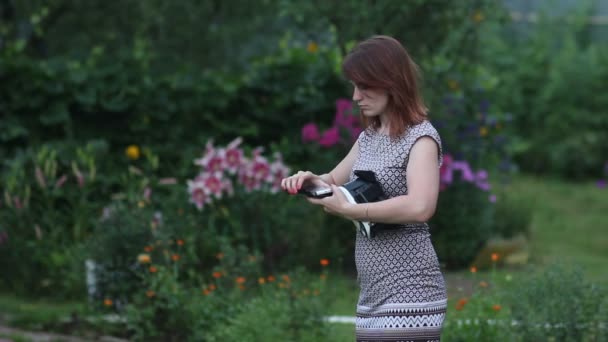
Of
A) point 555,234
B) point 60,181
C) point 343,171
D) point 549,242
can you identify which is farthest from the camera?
point 555,234

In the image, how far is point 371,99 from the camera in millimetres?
3369

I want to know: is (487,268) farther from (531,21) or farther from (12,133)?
(531,21)

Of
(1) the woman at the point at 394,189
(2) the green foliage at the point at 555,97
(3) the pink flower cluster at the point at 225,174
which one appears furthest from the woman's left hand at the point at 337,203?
(2) the green foliage at the point at 555,97

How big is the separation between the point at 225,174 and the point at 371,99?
414 centimetres

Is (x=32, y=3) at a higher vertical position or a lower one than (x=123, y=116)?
higher

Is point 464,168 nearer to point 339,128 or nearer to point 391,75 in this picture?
point 339,128

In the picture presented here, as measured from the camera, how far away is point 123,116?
857 cm

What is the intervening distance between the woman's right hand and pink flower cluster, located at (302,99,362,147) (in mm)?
4453

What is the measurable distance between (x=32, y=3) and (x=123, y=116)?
1638mm

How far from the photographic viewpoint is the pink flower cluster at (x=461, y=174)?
791cm

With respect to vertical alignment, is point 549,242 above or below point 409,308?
below

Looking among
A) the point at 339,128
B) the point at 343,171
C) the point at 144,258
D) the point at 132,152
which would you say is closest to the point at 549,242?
the point at 339,128

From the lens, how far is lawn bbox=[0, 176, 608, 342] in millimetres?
6633

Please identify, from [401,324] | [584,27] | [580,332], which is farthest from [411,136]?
[584,27]
